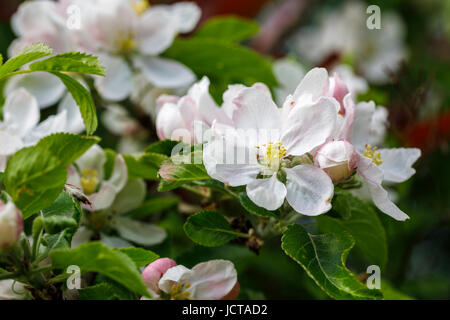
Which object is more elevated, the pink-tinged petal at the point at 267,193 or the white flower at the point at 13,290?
the pink-tinged petal at the point at 267,193

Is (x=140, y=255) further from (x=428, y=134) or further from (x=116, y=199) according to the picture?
(x=428, y=134)

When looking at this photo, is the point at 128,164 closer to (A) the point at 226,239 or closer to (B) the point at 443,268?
(A) the point at 226,239

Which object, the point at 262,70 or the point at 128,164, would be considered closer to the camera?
the point at 128,164

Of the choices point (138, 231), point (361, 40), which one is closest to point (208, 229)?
point (138, 231)

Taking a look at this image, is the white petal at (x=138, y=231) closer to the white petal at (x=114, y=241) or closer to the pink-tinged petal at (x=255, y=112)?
the white petal at (x=114, y=241)

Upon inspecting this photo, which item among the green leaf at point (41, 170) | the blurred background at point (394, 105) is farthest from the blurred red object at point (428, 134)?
the green leaf at point (41, 170)

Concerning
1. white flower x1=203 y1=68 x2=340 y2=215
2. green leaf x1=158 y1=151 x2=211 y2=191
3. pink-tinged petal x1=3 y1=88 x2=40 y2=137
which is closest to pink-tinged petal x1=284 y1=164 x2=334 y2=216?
white flower x1=203 y1=68 x2=340 y2=215

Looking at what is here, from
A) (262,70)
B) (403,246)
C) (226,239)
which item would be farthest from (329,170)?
(403,246)
